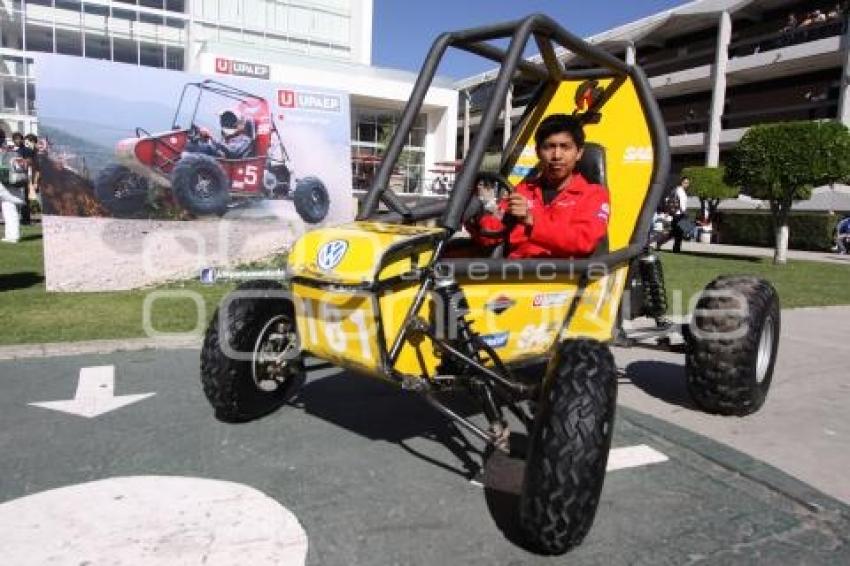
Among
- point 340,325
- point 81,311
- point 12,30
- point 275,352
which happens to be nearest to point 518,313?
point 340,325

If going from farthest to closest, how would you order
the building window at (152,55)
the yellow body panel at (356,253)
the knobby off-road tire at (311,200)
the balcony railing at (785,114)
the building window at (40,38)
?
the building window at (152,55) → the building window at (40,38) → the balcony railing at (785,114) → the knobby off-road tire at (311,200) → the yellow body panel at (356,253)

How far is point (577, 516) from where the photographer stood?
2.14 m

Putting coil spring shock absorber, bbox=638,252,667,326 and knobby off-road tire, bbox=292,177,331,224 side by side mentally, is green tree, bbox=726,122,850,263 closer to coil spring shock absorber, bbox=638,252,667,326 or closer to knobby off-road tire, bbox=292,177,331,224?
Answer: knobby off-road tire, bbox=292,177,331,224

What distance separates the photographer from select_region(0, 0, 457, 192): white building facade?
3491cm

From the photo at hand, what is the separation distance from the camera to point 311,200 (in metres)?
9.14

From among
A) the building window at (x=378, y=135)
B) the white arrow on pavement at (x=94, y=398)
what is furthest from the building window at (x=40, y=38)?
the white arrow on pavement at (x=94, y=398)

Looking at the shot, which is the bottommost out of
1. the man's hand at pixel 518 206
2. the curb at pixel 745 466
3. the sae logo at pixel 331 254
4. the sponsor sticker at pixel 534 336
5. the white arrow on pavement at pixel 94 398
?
the curb at pixel 745 466

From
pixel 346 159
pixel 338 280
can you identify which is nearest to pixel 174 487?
pixel 338 280

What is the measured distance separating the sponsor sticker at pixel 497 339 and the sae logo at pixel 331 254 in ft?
2.52

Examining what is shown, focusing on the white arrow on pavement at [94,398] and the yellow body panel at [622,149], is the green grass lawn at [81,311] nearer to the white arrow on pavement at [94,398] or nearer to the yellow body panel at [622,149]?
the white arrow on pavement at [94,398]

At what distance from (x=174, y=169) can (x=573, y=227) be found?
20.3 feet

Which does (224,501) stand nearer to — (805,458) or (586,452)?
(586,452)

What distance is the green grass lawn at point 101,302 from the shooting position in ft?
16.8

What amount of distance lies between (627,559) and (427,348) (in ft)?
3.47
